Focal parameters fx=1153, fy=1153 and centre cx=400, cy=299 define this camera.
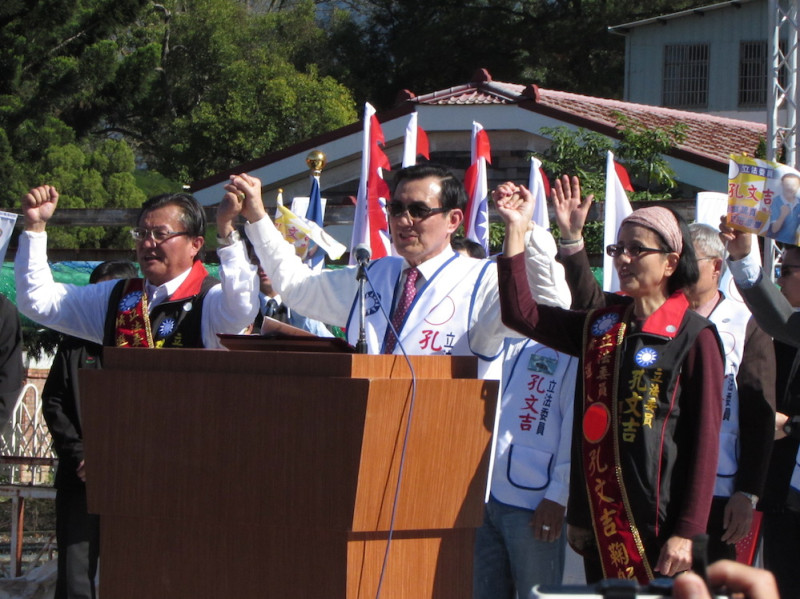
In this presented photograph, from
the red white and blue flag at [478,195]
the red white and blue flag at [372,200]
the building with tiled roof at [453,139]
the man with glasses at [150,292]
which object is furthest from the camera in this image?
the building with tiled roof at [453,139]

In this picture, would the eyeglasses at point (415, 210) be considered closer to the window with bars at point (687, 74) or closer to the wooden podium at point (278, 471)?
the wooden podium at point (278, 471)

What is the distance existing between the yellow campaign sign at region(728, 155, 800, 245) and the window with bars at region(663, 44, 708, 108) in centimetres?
2252

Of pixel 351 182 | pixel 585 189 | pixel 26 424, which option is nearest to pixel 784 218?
pixel 26 424

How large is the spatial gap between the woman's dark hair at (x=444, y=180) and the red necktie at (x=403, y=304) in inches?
Answer: 10.2

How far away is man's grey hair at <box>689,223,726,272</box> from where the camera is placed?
4.18 metres

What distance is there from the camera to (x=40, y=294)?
4.09 m

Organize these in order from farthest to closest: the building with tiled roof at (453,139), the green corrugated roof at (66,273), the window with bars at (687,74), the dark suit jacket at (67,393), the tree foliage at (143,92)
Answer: the window with bars at (687,74) < the tree foliage at (143,92) < the building with tiled roof at (453,139) < the green corrugated roof at (66,273) < the dark suit jacket at (67,393)

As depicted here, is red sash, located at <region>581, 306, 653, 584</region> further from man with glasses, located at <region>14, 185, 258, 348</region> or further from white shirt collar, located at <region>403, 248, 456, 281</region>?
man with glasses, located at <region>14, 185, 258, 348</region>

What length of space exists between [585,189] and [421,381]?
9.02 metres

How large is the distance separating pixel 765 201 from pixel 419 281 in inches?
46.6

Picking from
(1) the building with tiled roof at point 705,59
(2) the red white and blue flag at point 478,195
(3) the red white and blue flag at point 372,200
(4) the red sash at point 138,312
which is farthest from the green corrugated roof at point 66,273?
(1) the building with tiled roof at point 705,59

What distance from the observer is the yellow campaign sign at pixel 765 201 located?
3.79 meters

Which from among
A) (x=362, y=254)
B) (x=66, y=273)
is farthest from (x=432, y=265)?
(x=66, y=273)

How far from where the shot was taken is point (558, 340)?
141 inches
